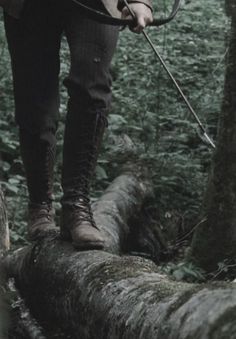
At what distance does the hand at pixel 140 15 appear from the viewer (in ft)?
9.71

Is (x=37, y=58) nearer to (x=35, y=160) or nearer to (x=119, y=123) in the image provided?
(x=35, y=160)

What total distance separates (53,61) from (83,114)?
1.33 ft

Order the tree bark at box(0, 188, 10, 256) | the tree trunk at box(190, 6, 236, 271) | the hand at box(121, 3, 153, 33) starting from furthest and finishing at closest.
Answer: the tree trunk at box(190, 6, 236, 271), the tree bark at box(0, 188, 10, 256), the hand at box(121, 3, 153, 33)

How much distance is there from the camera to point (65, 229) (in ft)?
10.4

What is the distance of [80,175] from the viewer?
3.13 metres

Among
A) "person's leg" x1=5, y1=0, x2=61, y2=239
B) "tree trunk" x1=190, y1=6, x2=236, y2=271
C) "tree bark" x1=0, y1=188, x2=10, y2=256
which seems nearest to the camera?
"person's leg" x1=5, y1=0, x2=61, y2=239

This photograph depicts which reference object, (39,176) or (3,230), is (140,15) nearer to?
(39,176)

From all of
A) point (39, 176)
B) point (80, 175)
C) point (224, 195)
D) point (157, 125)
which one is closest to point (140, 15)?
point (80, 175)

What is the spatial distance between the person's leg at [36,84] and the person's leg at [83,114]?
0.15 metres

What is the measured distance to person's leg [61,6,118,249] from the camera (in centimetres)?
299

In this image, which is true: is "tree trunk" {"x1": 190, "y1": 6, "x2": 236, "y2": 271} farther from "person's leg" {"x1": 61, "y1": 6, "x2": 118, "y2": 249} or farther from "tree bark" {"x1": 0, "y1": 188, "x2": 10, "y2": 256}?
"person's leg" {"x1": 61, "y1": 6, "x2": 118, "y2": 249}

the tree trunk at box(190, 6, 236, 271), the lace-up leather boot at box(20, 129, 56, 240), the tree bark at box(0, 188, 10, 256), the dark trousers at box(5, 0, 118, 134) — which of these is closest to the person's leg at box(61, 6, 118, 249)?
the dark trousers at box(5, 0, 118, 134)

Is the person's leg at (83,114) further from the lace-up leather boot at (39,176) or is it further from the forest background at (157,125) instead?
the forest background at (157,125)

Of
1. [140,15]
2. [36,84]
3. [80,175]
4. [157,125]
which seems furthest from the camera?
[157,125]
